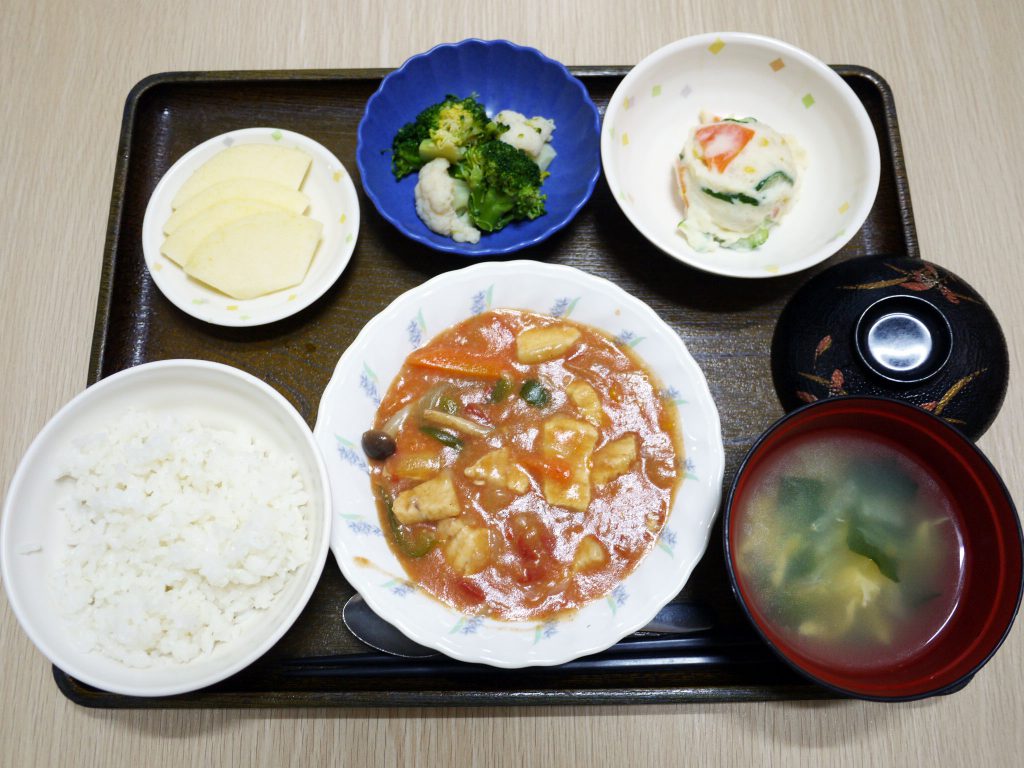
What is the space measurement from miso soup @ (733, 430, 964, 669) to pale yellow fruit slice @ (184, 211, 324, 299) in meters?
2.00

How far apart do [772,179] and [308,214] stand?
6.57 feet

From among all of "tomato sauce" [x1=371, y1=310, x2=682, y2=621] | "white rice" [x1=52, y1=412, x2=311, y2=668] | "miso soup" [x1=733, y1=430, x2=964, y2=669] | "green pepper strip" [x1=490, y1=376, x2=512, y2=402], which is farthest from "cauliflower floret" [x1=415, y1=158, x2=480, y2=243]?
"miso soup" [x1=733, y1=430, x2=964, y2=669]

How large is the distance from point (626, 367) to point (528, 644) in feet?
3.57

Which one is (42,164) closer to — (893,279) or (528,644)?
(528,644)

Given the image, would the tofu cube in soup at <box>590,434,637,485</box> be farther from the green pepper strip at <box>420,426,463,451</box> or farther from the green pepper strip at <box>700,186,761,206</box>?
the green pepper strip at <box>700,186,761,206</box>

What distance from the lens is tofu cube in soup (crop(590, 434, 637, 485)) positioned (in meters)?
2.55

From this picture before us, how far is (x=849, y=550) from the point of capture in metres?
2.34

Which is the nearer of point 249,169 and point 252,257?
point 252,257

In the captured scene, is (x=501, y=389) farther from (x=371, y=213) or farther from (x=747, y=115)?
(x=747, y=115)

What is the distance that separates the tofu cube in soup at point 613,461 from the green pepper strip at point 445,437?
0.52 meters

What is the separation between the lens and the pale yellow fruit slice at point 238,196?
2955 millimetres

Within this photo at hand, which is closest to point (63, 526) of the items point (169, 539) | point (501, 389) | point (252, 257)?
point (169, 539)

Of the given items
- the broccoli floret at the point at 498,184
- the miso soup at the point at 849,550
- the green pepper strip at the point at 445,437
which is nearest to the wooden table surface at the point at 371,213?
the miso soup at the point at 849,550

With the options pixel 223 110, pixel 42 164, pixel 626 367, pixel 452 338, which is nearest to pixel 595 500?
pixel 626 367
